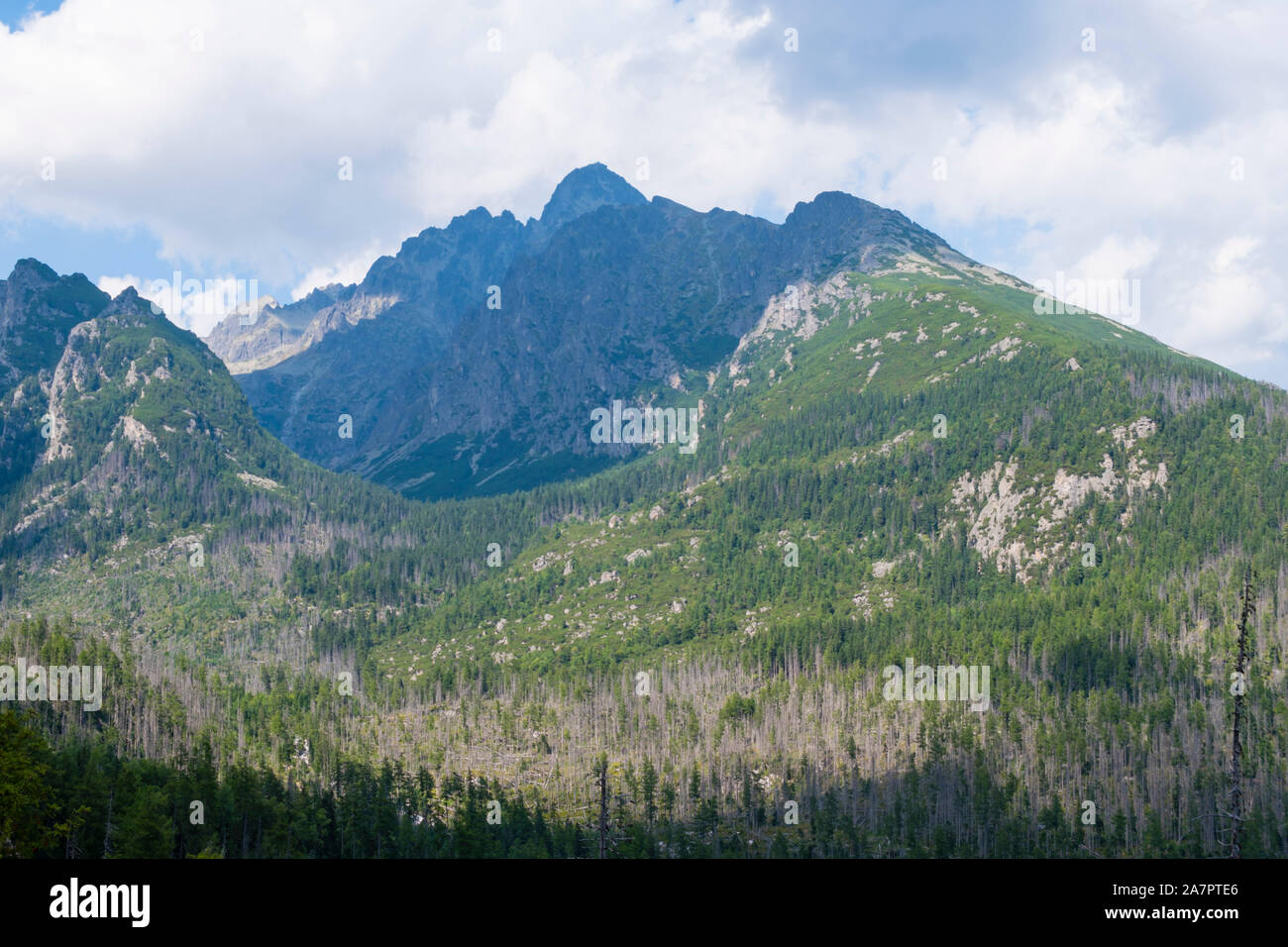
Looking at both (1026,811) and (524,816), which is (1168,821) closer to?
(1026,811)

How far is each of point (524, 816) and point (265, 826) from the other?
141 feet
